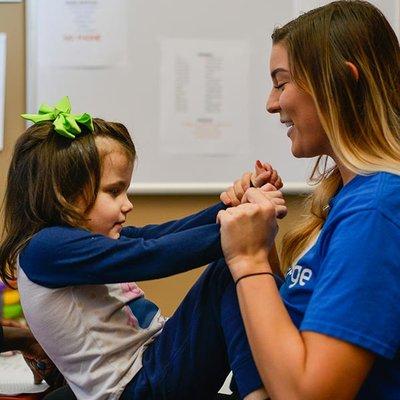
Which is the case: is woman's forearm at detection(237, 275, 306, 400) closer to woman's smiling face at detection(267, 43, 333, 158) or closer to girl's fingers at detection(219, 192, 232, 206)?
woman's smiling face at detection(267, 43, 333, 158)

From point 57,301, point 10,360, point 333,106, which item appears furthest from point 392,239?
point 10,360

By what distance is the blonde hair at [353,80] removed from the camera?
3.27 ft

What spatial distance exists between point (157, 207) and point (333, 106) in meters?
1.19

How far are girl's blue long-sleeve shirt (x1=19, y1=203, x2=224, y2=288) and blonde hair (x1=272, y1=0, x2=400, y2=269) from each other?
10.1 inches

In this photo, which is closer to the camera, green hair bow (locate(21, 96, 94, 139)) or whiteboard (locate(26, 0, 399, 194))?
green hair bow (locate(21, 96, 94, 139))

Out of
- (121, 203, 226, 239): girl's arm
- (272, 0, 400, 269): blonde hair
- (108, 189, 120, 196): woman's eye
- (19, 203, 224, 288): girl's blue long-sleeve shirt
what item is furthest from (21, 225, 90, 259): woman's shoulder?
(272, 0, 400, 269): blonde hair

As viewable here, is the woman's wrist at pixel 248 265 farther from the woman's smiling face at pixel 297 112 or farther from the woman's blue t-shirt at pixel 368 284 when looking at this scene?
the woman's smiling face at pixel 297 112

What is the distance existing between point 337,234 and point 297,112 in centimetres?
25

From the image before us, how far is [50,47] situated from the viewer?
2090 mm

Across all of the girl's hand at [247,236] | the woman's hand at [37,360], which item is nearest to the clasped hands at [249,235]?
the girl's hand at [247,236]

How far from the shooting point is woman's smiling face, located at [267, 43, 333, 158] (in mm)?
1051

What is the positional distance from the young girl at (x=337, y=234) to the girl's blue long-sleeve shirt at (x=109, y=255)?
101 millimetres

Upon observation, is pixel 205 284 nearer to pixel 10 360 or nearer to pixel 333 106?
pixel 333 106

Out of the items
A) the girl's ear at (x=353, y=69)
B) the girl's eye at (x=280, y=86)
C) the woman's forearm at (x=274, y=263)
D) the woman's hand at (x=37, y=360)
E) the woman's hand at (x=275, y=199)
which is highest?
the girl's ear at (x=353, y=69)
